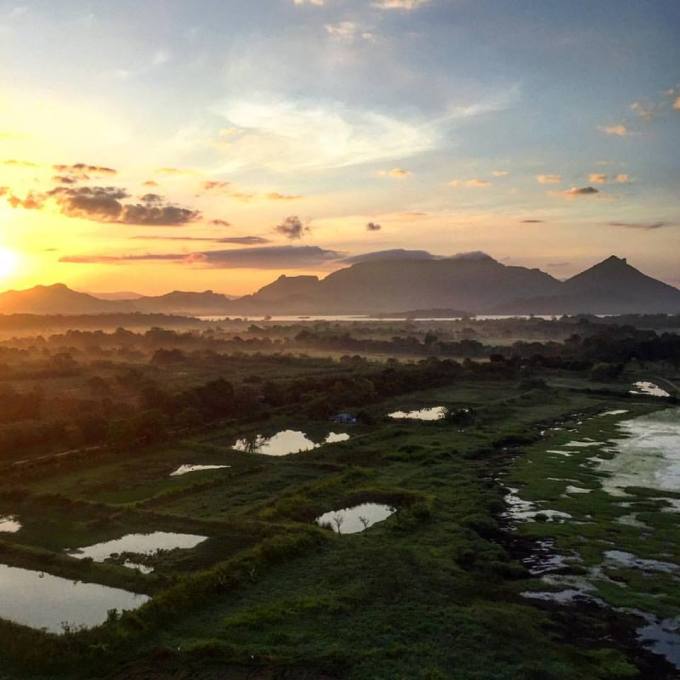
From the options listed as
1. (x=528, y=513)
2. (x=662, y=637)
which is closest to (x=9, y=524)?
(x=528, y=513)

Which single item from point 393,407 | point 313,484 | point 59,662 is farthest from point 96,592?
point 393,407

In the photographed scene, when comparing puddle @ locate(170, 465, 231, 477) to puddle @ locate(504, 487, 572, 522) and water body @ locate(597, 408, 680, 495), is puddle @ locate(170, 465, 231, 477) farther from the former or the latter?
water body @ locate(597, 408, 680, 495)

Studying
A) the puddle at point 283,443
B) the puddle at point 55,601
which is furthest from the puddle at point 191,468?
the puddle at point 55,601

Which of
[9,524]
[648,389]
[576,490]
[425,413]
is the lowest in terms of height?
[425,413]

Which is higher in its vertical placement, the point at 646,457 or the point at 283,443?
the point at 646,457

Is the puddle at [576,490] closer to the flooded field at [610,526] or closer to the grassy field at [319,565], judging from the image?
the flooded field at [610,526]

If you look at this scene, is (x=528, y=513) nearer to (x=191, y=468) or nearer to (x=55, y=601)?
(x=191, y=468)
